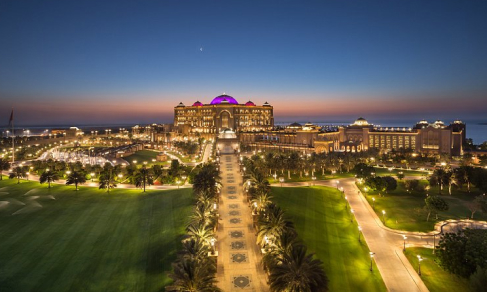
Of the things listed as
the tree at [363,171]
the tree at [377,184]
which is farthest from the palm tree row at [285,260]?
the tree at [363,171]

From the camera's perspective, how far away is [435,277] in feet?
96.7

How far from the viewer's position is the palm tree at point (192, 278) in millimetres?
21469

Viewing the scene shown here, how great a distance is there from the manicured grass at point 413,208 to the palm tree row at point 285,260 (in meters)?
21.8

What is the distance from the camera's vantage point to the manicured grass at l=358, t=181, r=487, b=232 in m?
43.1

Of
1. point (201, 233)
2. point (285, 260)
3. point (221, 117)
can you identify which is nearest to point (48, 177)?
point (201, 233)

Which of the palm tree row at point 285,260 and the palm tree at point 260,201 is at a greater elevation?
the palm tree at point 260,201

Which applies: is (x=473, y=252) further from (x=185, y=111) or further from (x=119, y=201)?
(x=185, y=111)

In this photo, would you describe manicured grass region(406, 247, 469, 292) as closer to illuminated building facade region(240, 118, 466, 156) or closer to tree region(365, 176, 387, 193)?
tree region(365, 176, 387, 193)

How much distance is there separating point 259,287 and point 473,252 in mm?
19993

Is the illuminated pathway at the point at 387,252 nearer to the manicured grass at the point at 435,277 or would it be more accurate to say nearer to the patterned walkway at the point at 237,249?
the manicured grass at the point at 435,277

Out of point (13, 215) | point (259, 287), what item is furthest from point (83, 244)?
point (259, 287)

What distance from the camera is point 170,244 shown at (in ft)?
114

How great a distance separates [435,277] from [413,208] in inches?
876

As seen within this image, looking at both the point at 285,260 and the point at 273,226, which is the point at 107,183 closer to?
the point at 273,226
